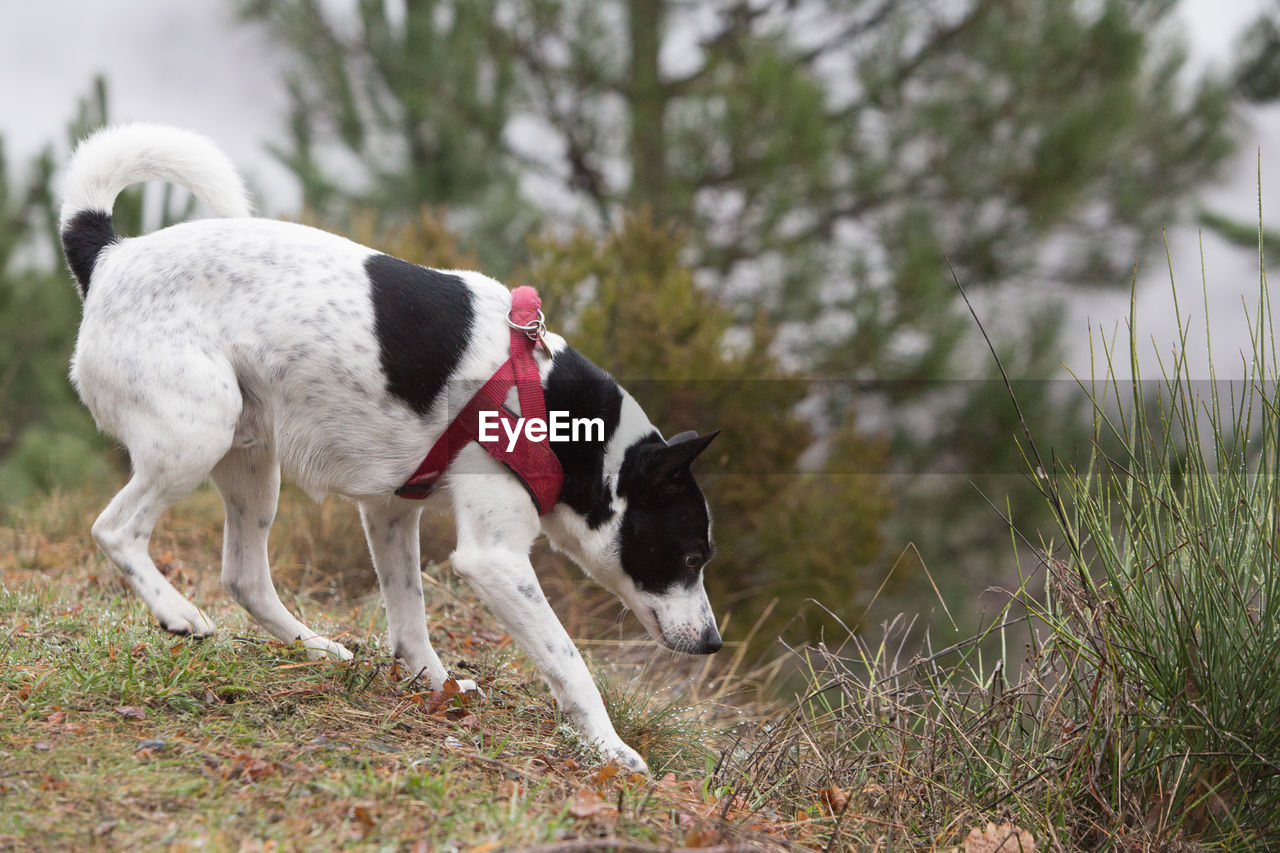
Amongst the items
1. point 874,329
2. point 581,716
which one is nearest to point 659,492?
point 581,716

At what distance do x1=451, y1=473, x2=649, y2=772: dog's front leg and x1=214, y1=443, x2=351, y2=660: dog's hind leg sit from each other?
0.63m

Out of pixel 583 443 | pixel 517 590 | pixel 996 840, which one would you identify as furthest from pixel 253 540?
pixel 996 840

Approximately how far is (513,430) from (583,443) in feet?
0.81

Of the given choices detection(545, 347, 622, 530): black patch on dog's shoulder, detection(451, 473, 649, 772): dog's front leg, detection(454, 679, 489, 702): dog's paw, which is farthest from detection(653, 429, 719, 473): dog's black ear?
detection(454, 679, 489, 702): dog's paw

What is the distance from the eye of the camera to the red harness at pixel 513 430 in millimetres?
3061

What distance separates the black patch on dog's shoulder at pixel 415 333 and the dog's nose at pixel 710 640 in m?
1.08

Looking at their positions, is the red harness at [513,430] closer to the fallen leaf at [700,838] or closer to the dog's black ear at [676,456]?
the dog's black ear at [676,456]

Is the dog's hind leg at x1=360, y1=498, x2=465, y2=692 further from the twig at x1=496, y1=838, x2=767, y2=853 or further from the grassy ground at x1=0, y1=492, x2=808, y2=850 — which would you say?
the twig at x1=496, y1=838, x2=767, y2=853

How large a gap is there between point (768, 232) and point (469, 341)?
23.3ft

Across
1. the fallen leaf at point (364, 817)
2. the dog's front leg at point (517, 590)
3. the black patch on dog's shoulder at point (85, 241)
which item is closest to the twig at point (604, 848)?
the fallen leaf at point (364, 817)

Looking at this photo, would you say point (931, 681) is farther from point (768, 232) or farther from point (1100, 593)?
point (768, 232)

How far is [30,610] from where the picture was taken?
3.83m

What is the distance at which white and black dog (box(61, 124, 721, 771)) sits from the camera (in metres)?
2.96

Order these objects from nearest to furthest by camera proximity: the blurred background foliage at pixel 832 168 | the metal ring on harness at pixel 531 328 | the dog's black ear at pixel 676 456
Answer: the dog's black ear at pixel 676 456 → the metal ring on harness at pixel 531 328 → the blurred background foliage at pixel 832 168
